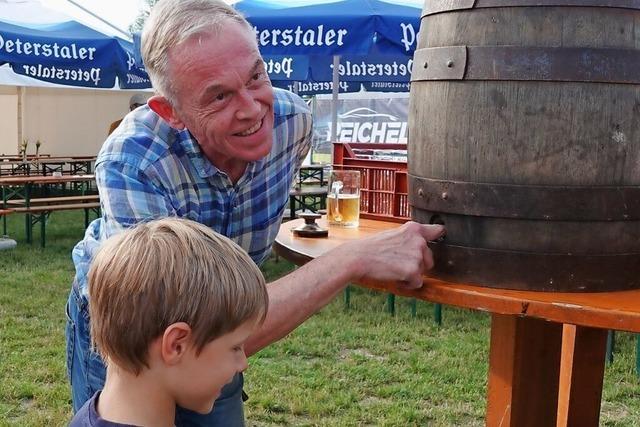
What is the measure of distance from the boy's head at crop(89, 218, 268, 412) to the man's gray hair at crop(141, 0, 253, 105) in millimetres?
421

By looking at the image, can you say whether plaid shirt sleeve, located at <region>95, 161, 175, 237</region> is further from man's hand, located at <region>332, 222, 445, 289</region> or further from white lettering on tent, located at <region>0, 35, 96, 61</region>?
white lettering on tent, located at <region>0, 35, 96, 61</region>

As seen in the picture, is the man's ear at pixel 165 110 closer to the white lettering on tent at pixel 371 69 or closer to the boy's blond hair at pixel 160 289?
the boy's blond hair at pixel 160 289

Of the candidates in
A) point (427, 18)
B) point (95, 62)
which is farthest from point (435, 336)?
point (95, 62)

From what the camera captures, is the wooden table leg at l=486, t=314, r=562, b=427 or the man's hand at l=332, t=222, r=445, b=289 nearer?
the man's hand at l=332, t=222, r=445, b=289

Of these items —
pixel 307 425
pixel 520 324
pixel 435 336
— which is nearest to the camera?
pixel 520 324

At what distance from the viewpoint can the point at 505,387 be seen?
2.05 m

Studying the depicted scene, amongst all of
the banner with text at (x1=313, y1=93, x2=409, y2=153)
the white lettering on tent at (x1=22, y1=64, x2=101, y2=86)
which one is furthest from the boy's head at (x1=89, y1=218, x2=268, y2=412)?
the banner with text at (x1=313, y1=93, x2=409, y2=153)

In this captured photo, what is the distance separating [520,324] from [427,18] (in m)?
0.76

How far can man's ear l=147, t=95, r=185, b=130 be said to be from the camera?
1.84m

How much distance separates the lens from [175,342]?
1436 mm

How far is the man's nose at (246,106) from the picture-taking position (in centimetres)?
175

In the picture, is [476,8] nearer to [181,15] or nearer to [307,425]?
[181,15]

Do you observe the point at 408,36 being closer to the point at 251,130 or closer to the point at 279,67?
the point at 279,67

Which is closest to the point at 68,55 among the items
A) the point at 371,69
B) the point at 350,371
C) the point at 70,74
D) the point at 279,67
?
the point at 70,74
